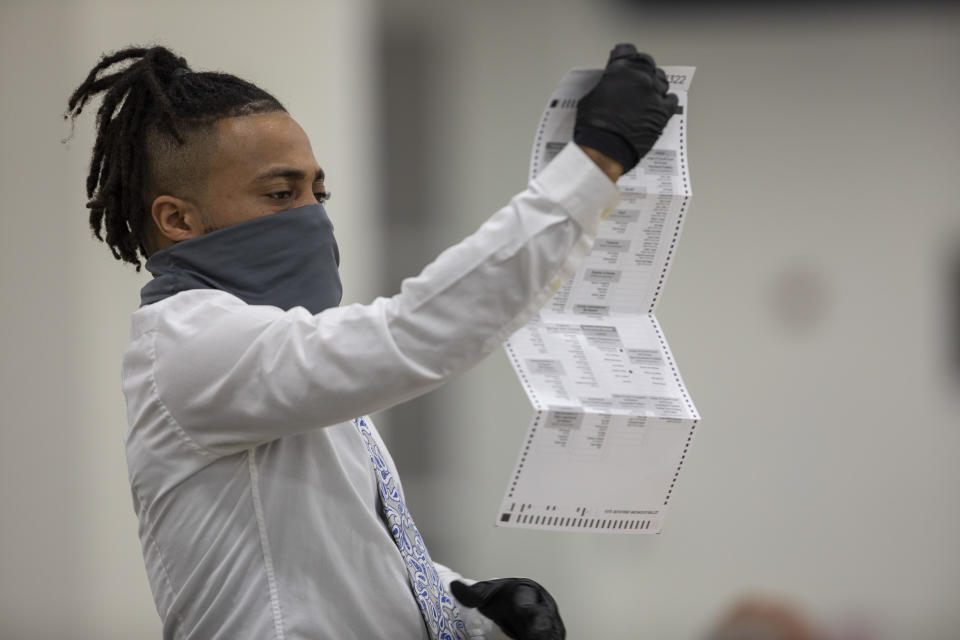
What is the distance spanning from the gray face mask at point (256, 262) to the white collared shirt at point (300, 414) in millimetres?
44

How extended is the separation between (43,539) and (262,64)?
162cm

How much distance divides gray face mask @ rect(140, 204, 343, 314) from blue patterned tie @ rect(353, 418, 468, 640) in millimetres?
192

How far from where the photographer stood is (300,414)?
123 cm

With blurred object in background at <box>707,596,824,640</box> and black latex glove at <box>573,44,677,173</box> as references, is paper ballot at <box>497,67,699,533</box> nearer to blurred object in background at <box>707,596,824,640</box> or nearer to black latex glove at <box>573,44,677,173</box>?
black latex glove at <box>573,44,677,173</box>

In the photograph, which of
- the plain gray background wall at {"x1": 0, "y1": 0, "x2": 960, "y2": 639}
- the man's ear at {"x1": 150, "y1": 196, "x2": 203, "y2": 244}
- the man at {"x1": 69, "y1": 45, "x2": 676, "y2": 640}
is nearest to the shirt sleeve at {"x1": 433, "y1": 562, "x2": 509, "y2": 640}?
the man at {"x1": 69, "y1": 45, "x2": 676, "y2": 640}

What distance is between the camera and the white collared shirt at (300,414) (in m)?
1.16

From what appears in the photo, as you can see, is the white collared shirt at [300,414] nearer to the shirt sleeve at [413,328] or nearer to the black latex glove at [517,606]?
the shirt sleeve at [413,328]

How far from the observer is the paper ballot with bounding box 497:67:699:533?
4.56 feet

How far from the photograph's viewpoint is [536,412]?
4.44 ft

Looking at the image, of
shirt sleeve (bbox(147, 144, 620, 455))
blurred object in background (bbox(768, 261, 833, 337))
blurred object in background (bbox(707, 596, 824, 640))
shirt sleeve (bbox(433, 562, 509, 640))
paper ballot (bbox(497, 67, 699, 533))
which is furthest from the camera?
blurred object in background (bbox(768, 261, 833, 337))

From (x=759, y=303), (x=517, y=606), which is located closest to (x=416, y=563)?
(x=517, y=606)

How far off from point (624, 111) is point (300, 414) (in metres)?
0.46

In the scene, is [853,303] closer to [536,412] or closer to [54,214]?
[54,214]

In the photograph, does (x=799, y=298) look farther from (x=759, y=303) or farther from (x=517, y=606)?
(x=517, y=606)
